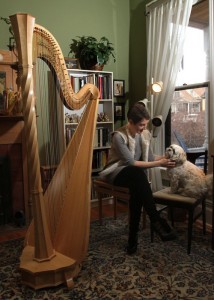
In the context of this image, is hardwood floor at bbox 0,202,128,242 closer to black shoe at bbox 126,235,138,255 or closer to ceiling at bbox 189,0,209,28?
black shoe at bbox 126,235,138,255

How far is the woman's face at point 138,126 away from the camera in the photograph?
2394 millimetres

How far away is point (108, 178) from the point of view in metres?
2.52

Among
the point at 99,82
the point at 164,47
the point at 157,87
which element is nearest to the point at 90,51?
the point at 99,82

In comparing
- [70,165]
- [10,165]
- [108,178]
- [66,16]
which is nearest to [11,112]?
[10,165]

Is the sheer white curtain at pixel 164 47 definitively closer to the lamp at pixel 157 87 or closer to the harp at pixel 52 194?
the lamp at pixel 157 87

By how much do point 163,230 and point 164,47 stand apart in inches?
78.2

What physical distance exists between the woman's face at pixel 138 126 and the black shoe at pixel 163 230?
2.48ft

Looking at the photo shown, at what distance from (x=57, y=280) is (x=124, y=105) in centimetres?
263

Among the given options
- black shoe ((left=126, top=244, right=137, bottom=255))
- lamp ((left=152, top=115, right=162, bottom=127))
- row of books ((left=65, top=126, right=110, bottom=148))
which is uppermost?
lamp ((left=152, top=115, right=162, bottom=127))

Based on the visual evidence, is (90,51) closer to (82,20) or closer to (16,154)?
(82,20)

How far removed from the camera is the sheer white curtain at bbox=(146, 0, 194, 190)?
9.93 ft

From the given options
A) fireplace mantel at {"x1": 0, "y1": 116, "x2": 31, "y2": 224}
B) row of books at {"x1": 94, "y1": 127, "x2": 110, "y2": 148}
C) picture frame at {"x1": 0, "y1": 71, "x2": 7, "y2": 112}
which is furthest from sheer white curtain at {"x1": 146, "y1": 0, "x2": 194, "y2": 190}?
picture frame at {"x1": 0, "y1": 71, "x2": 7, "y2": 112}

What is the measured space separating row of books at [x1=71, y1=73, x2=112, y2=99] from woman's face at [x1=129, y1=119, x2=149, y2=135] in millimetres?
1178

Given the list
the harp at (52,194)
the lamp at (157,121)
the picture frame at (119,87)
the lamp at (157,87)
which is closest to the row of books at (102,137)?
the picture frame at (119,87)
